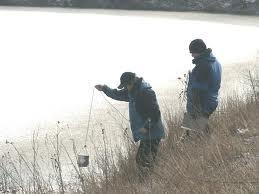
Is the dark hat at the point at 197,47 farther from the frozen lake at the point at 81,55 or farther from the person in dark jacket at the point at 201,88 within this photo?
the frozen lake at the point at 81,55

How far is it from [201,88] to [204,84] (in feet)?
0.16

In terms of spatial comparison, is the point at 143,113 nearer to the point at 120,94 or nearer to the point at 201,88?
the point at 120,94

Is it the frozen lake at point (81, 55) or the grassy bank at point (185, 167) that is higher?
the grassy bank at point (185, 167)

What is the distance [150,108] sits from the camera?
16.4 feet

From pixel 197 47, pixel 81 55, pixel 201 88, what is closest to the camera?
pixel 197 47

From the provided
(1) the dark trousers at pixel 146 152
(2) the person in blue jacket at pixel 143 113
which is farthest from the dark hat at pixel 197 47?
(1) the dark trousers at pixel 146 152

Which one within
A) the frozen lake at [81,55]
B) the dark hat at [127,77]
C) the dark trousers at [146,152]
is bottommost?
the frozen lake at [81,55]

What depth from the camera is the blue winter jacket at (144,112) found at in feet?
16.2

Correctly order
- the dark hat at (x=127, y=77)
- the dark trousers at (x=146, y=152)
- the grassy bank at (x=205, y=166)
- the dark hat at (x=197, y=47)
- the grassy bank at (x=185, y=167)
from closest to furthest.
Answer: the grassy bank at (x=205, y=166)
the grassy bank at (x=185, y=167)
the dark hat at (x=127, y=77)
the dark trousers at (x=146, y=152)
the dark hat at (x=197, y=47)

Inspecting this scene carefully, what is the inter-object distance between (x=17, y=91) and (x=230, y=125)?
21.6 ft

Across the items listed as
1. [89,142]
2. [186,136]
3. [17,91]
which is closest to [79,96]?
[17,91]

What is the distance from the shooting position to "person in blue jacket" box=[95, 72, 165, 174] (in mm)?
4945

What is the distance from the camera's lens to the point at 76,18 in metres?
24.6

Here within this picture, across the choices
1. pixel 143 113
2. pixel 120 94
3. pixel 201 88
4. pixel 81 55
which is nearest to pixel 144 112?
pixel 143 113
